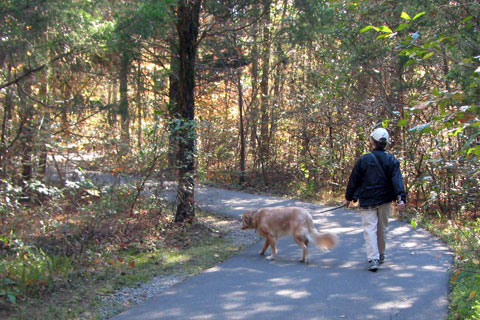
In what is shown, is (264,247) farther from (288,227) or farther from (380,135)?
(380,135)

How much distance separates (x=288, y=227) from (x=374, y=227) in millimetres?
1627

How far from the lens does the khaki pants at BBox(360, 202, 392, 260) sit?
7.54m

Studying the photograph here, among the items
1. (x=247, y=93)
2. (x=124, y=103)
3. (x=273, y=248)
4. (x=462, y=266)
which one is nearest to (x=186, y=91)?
(x=124, y=103)

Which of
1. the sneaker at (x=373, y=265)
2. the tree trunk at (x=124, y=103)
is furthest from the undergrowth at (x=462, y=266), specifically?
the tree trunk at (x=124, y=103)

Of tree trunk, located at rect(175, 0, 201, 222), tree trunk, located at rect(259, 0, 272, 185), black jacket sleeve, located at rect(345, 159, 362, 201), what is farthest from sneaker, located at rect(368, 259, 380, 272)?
tree trunk, located at rect(259, 0, 272, 185)

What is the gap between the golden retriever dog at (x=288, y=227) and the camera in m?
8.30

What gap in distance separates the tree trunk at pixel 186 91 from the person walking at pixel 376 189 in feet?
14.0

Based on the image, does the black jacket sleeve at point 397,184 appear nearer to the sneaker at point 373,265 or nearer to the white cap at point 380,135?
the white cap at point 380,135

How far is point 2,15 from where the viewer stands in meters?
A: 8.49

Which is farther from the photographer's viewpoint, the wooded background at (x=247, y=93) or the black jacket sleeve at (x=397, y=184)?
the wooded background at (x=247, y=93)

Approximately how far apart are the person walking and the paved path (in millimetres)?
525

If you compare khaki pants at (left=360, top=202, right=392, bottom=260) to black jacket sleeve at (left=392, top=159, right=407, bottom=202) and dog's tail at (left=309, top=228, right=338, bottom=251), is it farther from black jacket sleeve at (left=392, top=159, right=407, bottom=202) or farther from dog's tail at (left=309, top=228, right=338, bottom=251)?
dog's tail at (left=309, top=228, right=338, bottom=251)

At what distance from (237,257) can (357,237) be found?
303cm

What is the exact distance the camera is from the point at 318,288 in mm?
6672
